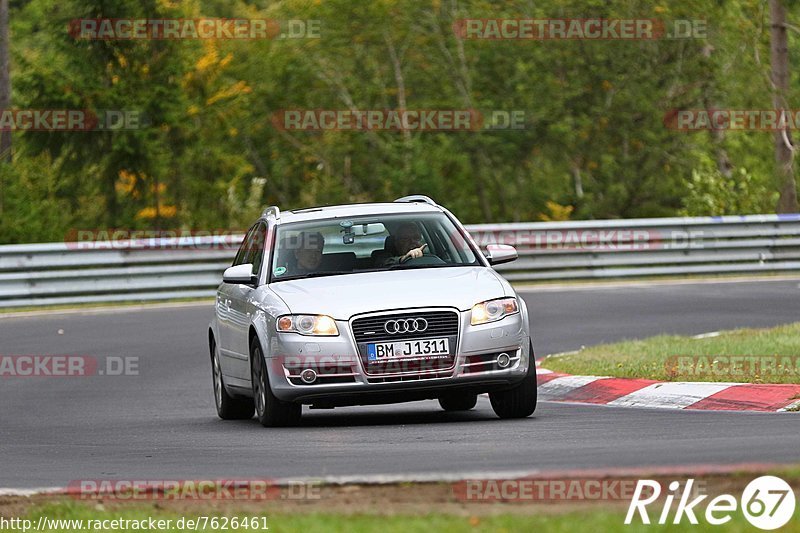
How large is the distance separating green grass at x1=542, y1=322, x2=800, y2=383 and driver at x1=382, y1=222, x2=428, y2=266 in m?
2.53

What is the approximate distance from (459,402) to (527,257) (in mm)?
14477

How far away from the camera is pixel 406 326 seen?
11797 mm

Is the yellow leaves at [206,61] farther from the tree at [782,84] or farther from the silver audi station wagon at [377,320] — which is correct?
the silver audi station wagon at [377,320]

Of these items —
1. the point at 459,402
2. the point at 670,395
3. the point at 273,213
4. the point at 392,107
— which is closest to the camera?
the point at 670,395

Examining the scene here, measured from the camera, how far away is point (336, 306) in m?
11.9

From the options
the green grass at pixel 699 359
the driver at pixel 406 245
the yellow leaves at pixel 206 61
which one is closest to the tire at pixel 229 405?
the driver at pixel 406 245

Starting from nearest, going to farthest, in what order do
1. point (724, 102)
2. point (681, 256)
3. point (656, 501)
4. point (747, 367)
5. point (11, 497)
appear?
point (656, 501) < point (11, 497) < point (747, 367) < point (681, 256) < point (724, 102)

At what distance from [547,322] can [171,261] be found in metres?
7.84

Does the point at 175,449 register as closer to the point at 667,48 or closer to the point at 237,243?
the point at 237,243

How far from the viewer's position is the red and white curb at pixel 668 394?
487 inches

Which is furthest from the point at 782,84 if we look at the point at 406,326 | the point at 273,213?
the point at 406,326

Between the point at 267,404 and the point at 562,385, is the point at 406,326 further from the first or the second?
the point at 562,385

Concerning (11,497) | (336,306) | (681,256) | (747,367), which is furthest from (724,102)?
(11,497)

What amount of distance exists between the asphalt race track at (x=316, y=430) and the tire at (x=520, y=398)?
136 millimetres
